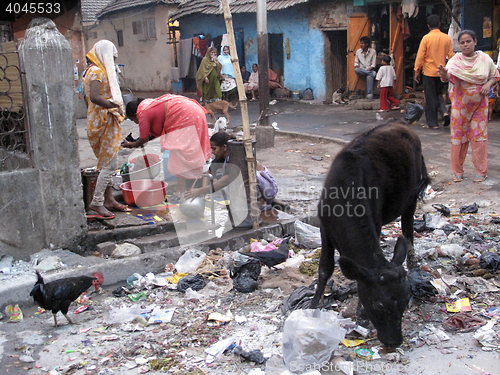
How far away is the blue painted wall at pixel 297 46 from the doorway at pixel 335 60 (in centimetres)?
20

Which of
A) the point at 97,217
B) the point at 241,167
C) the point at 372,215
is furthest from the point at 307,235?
the point at 97,217

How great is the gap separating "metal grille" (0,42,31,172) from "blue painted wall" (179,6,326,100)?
13.5m

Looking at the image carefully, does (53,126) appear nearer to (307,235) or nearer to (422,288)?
(307,235)

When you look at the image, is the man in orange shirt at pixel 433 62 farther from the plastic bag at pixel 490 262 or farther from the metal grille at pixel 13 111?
the metal grille at pixel 13 111

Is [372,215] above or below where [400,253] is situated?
above

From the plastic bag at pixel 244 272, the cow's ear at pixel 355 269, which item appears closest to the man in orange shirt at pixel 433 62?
the plastic bag at pixel 244 272

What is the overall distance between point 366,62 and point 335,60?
2224 millimetres

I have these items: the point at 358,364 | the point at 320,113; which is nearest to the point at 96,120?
the point at 358,364

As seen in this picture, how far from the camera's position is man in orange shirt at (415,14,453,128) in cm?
1052

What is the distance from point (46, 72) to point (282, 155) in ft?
18.9

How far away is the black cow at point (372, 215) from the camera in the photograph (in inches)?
123

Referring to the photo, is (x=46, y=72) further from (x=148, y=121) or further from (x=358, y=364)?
(x=358, y=364)

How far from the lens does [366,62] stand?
50.0 feet

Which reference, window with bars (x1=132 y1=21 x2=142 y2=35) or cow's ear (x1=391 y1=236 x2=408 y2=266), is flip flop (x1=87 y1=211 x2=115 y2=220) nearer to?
cow's ear (x1=391 y1=236 x2=408 y2=266)
